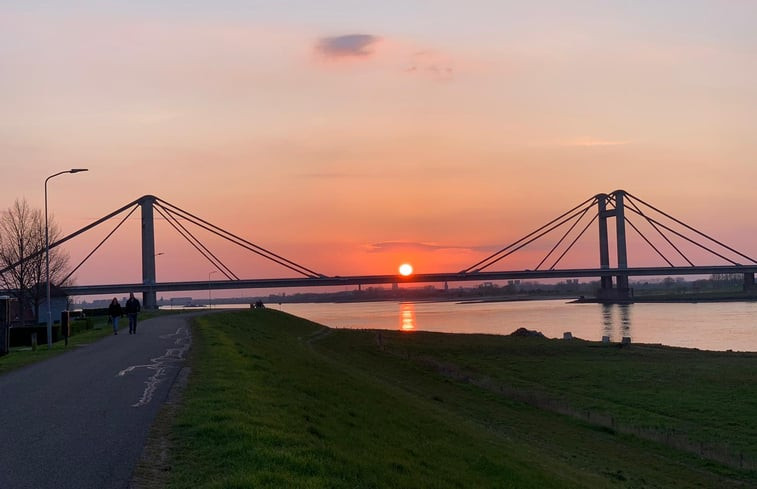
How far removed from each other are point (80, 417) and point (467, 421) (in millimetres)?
13485

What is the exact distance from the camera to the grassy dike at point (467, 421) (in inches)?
413

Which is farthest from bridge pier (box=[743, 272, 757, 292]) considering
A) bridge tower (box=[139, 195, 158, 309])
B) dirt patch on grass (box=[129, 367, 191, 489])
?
dirt patch on grass (box=[129, 367, 191, 489])

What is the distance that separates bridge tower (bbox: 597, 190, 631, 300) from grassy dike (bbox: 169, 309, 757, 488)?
9903cm

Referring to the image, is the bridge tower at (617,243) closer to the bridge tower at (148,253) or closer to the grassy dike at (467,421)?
the bridge tower at (148,253)

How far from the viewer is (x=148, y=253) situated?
103000 millimetres

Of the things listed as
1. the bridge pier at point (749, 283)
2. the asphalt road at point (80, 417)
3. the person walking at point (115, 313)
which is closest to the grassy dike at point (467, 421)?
the asphalt road at point (80, 417)

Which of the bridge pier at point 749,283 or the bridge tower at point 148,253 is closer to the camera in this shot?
the bridge tower at point 148,253

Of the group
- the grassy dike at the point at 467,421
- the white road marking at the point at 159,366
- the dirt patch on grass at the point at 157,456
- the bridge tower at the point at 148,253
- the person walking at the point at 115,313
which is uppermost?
the bridge tower at the point at 148,253

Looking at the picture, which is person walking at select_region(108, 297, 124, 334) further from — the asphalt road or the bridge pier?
the bridge pier

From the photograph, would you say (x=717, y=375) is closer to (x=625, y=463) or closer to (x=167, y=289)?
(x=625, y=463)

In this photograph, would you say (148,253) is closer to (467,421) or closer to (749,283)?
(467,421)

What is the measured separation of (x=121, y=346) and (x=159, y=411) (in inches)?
665

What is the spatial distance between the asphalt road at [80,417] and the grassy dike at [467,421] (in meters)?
0.78

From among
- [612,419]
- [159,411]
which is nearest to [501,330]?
[612,419]
